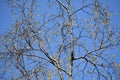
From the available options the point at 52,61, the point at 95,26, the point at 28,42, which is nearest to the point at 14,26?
the point at 28,42

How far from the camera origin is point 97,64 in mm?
10680

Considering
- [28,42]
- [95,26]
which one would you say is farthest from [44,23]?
[95,26]

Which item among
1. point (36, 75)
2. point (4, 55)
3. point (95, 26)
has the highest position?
point (95, 26)

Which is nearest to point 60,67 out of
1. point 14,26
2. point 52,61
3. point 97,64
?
point 52,61

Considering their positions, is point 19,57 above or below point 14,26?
below

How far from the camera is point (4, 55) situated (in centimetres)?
1040

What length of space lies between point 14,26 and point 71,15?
182cm

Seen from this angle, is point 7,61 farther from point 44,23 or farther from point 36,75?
point 44,23

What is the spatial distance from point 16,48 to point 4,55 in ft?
1.40

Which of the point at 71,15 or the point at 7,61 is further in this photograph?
the point at 71,15

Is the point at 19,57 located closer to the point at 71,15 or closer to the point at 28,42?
the point at 28,42

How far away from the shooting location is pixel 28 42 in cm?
1050

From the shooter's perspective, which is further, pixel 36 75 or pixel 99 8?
pixel 99 8

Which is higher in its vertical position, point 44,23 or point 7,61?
point 44,23
